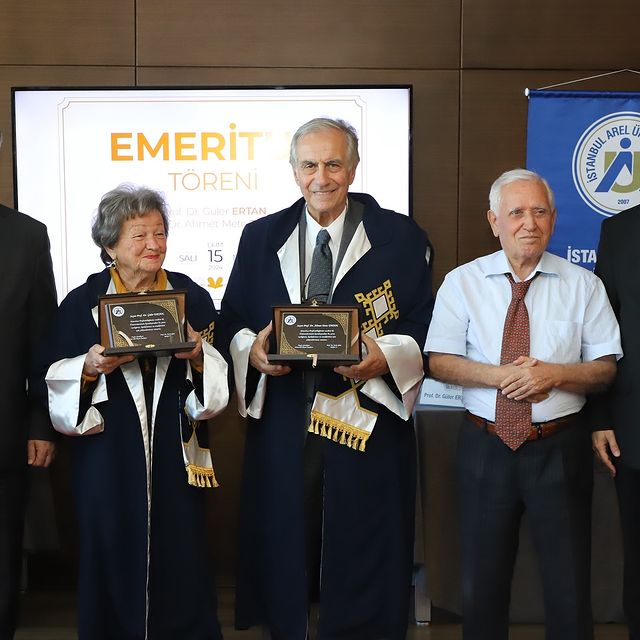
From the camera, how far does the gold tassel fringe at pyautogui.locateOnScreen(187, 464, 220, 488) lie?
265 cm

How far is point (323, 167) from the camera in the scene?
2.66 m

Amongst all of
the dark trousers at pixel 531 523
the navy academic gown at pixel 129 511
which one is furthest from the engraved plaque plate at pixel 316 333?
the dark trousers at pixel 531 523

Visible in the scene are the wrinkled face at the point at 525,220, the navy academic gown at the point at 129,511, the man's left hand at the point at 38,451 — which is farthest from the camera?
the man's left hand at the point at 38,451

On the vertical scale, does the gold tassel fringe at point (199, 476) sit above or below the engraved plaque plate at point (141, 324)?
below

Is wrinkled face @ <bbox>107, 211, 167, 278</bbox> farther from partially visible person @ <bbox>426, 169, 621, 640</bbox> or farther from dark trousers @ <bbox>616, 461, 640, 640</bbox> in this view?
dark trousers @ <bbox>616, 461, 640, 640</bbox>

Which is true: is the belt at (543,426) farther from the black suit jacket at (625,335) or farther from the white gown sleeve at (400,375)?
the white gown sleeve at (400,375)

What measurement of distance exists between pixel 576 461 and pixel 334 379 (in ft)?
2.53

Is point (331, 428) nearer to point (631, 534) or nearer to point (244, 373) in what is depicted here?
point (244, 373)

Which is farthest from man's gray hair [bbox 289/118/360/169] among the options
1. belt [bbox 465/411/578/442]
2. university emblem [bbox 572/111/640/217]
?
university emblem [bbox 572/111/640/217]

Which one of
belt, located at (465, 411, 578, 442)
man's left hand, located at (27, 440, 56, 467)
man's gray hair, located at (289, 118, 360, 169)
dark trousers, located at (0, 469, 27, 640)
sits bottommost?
dark trousers, located at (0, 469, 27, 640)

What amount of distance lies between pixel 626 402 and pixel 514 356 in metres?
0.40

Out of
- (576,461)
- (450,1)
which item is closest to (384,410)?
(576,461)

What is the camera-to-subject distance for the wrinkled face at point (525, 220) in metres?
2.53

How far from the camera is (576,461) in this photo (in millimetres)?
2488
